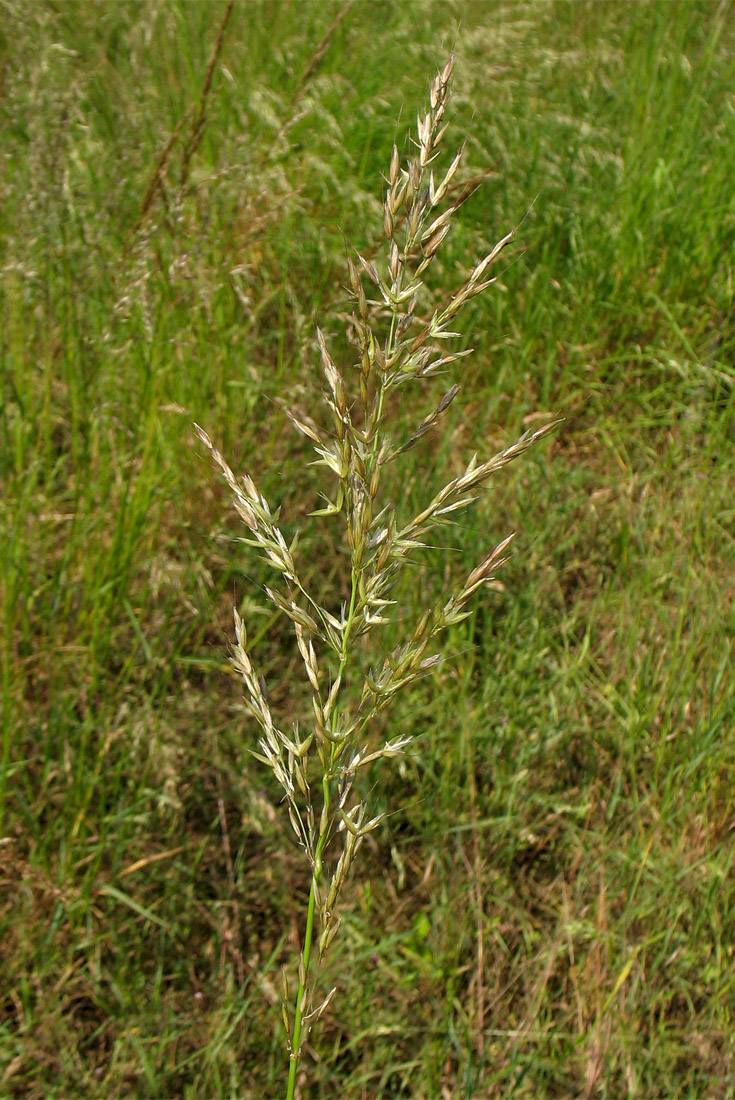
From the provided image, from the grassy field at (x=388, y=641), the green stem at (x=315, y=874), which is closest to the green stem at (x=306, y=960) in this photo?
the green stem at (x=315, y=874)

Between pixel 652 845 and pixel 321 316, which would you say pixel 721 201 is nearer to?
Answer: pixel 321 316

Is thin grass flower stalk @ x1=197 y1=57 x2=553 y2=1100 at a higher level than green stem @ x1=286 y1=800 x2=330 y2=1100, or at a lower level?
higher

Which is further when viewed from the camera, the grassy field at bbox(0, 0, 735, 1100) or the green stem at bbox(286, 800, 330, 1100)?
the grassy field at bbox(0, 0, 735, 1100)

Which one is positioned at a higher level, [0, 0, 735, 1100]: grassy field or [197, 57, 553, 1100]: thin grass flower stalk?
[197, 57, 553, 1100]: thin grass flower stalk

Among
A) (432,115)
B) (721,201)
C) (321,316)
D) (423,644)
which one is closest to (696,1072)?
(423,644)

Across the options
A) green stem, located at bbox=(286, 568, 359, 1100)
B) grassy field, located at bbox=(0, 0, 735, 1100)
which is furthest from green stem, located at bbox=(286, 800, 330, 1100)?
grassy field, located at bbox=(0, 0, 735, 1100)

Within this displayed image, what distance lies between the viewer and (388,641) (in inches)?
82.7

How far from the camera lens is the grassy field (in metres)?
1.62

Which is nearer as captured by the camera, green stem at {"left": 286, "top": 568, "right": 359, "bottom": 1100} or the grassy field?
green stem at {"left": 286, "top": 568, "right": 359, "bottom": 1100}

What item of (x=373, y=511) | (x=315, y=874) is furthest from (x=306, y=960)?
(x=373, y=511)

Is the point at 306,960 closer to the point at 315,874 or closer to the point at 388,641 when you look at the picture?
the point at 315,874

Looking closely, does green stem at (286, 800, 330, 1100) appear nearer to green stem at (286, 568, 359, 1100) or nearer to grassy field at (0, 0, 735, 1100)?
green stem at (286, 568, 359, 1100)

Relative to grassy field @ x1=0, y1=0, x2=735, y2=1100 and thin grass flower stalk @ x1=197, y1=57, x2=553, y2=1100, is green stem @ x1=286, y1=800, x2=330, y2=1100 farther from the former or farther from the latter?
grassy field @ x1=0, y1=0, x2=735, y2=1100

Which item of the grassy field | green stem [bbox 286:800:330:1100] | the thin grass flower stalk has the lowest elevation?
the grassy field
